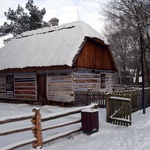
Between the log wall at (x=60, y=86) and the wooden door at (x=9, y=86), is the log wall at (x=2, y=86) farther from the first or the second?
the log wall at (x=60, y=86)

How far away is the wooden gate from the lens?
10.4 metres

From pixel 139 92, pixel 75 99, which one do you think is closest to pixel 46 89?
pixel 75 99

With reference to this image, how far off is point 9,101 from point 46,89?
4.60 m

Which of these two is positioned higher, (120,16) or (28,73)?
(120,16)

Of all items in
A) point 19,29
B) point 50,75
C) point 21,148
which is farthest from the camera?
point 19,29

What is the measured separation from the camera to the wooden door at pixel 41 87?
19281 millimetres

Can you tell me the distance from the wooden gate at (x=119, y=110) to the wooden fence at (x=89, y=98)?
4379 mm

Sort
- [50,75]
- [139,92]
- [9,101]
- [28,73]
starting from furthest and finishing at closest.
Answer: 1. [9,101]
2. [28,73]
3. [50,75]
4. [139,92]

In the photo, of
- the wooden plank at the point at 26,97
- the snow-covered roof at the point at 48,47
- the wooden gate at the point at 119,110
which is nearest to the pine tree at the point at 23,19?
the snow-covered roof at the point at 48,47

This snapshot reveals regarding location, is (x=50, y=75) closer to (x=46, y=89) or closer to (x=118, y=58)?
(x=46, y=89)

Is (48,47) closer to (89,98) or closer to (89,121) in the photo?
(89,98)

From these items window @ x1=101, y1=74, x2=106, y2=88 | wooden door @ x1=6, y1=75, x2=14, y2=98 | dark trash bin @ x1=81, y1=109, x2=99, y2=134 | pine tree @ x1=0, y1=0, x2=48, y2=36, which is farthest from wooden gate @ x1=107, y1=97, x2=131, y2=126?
pine tree @ x1=0, y1=0, x2=48, y2=36

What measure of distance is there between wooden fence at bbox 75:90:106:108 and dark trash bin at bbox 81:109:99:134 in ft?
20.3

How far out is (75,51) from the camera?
17312 mm
